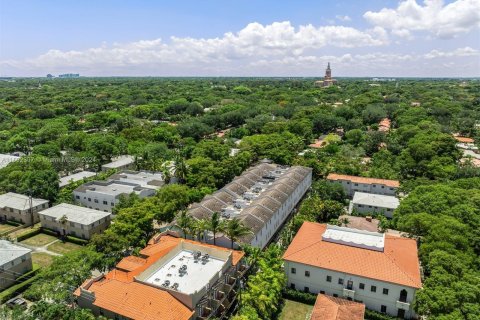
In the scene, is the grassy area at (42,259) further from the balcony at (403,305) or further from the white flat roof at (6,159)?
the balcony at (403,305)

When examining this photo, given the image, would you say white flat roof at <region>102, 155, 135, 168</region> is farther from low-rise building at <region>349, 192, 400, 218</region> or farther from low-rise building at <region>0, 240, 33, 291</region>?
low-rise building at <region>349, 192, 400, 218</region>

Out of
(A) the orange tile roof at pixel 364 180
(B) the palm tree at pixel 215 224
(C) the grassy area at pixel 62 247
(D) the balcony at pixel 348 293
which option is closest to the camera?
(D) the balcony at pixel 348 293

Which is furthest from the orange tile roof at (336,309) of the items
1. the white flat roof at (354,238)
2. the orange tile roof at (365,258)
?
the white flat roof at (354,238)

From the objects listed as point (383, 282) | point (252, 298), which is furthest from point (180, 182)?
point (383, 282)

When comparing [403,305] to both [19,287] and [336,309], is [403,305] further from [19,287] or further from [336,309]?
[19,287]

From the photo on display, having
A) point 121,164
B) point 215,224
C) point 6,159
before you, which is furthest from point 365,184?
point 6,159

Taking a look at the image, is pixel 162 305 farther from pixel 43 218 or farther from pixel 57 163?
pixel 57 163

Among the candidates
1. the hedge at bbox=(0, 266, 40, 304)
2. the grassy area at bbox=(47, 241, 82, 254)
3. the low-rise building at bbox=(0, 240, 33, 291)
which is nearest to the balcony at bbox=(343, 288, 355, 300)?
the hedge at bbox=(0, 266, 40, 304)
